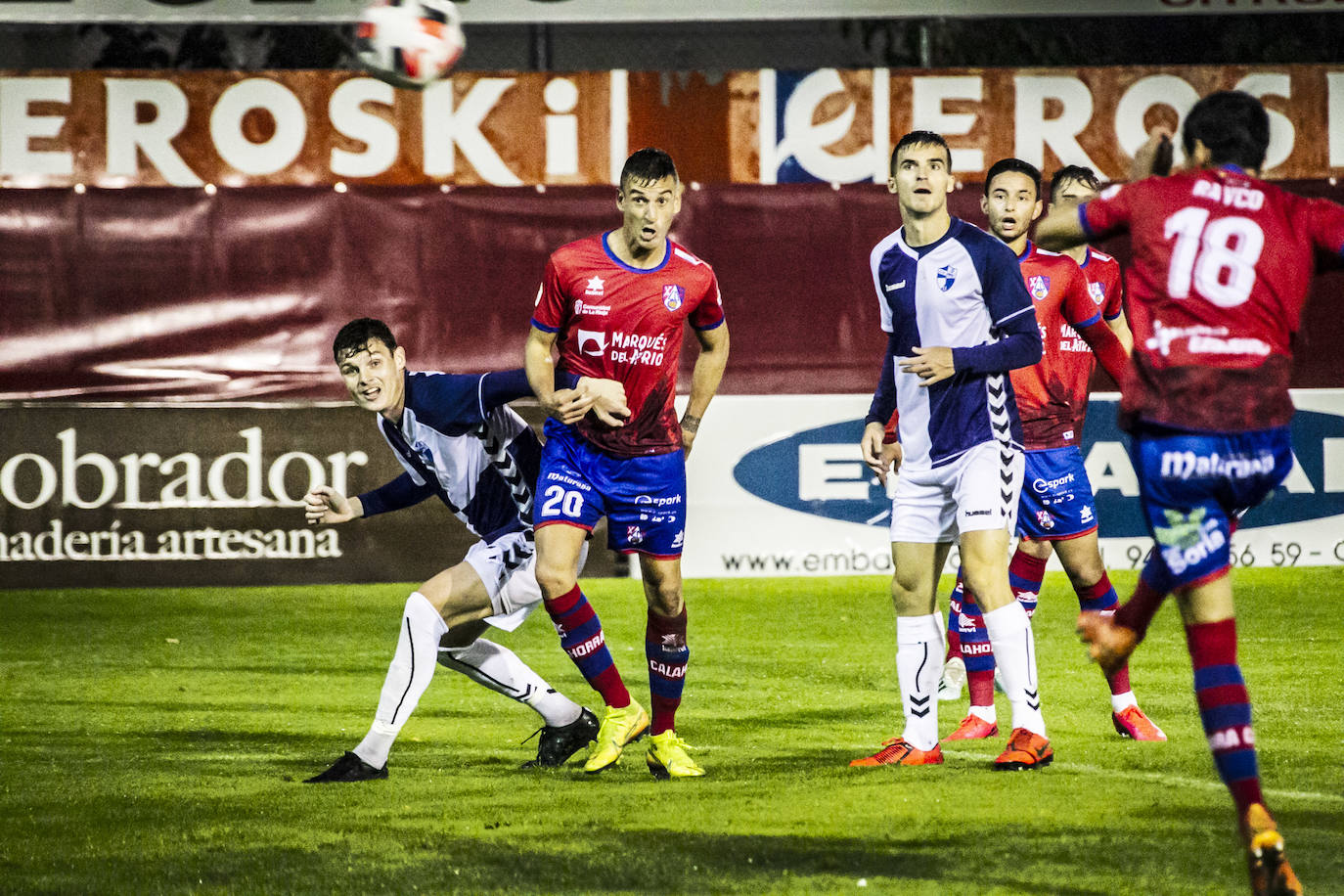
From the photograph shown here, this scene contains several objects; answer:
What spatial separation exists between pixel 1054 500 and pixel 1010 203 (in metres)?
1.11

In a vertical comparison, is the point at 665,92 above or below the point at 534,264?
above

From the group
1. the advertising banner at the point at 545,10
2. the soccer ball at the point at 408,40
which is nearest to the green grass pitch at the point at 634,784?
the soccer ball at the point at 408,40

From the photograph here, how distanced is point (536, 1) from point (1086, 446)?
4.95 meters

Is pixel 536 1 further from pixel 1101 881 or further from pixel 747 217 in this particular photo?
pixel 1101 881

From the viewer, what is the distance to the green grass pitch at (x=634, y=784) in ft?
14.0

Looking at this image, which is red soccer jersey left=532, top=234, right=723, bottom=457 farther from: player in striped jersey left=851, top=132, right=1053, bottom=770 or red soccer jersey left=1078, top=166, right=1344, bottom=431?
red soccer jersey left=1078, top=166, right=1344, bottom=431

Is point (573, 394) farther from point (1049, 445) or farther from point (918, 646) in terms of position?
point (1049, 445)

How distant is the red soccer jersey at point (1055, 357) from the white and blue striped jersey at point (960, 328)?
89cm

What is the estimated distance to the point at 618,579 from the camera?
11.3 meters

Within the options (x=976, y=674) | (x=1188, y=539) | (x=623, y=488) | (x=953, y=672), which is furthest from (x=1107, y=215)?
(x=953, y=672)

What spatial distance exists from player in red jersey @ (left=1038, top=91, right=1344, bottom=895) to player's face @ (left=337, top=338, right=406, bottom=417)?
2.50 m

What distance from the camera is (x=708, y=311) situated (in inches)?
230

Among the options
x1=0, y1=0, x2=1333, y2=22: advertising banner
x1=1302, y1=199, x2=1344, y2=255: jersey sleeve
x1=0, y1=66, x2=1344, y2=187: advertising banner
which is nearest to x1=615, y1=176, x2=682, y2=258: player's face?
x1=1302, y1=199, x2=1344, y2=255: jersey sleeve

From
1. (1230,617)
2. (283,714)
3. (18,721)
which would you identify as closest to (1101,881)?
(1230,617)
